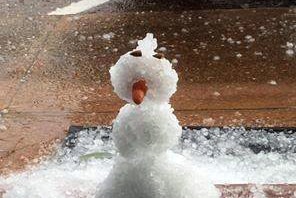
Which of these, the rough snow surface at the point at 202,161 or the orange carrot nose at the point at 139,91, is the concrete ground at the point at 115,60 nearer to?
the rough snow surface at the point at 202,161

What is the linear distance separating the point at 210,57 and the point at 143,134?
9.46 ft

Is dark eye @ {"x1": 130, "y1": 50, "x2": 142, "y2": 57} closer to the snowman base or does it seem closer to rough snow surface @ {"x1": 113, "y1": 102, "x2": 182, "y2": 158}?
rough snow surface @ {"x1": 113, "y1": 102, "x2": 182, "y2": 158}

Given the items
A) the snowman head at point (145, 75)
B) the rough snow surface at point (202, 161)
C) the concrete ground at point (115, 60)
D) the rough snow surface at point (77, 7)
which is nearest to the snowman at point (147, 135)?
the snowman head at point (145, 75)

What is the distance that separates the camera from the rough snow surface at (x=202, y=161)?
2607mm

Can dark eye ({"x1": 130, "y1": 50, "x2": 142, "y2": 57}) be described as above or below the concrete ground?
above

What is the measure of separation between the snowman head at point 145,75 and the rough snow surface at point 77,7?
4119mm

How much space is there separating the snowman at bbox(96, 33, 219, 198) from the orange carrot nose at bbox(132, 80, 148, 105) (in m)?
0.03

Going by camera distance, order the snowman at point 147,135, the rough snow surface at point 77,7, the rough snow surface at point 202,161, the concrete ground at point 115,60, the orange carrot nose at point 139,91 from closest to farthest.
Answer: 1. the orange carrot nose at point 139,91
2. the snowman at point 147,135
3. the rough snow surface at point 202,161
4. the concrete ground at point 115,60
5. the rough snow surface at point 77,7

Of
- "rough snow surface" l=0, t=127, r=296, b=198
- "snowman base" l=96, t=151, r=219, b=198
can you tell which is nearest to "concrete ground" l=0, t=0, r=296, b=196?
"rough snow surface" l=0, t=127, r=296, b=198

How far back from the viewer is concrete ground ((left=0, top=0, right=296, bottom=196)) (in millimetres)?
3590

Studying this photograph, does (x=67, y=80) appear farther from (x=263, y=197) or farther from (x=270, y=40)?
(x=263, y=197)


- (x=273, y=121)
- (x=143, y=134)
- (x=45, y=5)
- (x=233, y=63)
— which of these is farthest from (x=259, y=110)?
(x=45, y=5)

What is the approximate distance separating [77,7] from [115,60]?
1618 mm

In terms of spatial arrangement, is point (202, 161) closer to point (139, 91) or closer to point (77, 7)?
point (139, 91)
